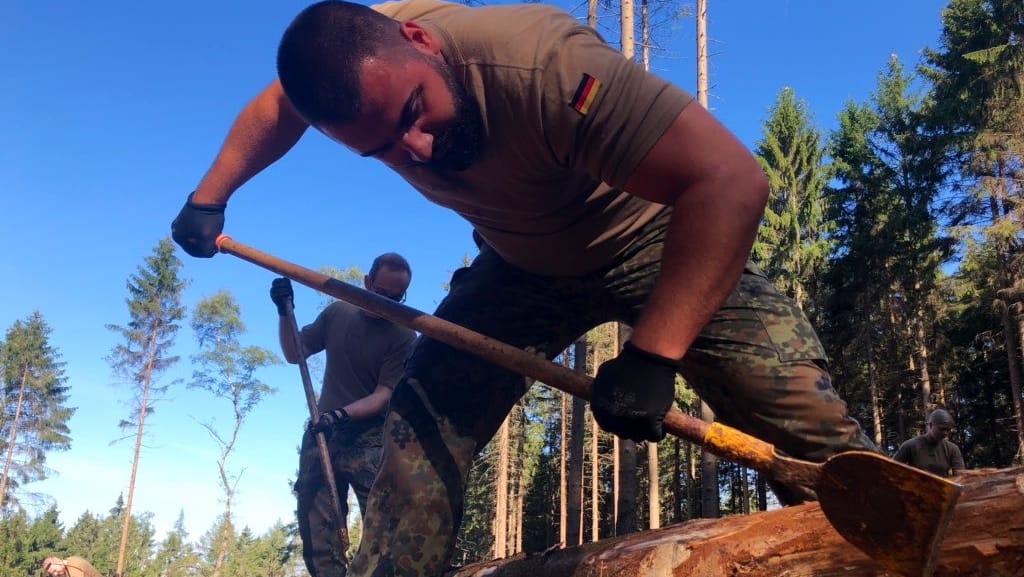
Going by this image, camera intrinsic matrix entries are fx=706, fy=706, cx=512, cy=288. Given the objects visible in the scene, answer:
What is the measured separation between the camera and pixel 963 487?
1.57 metres

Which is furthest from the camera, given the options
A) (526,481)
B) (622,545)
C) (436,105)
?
(526,481)

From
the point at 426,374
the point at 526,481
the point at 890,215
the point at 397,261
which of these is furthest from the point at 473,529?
the point at 426,374

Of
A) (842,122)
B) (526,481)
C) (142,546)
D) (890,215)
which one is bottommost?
(142,546)

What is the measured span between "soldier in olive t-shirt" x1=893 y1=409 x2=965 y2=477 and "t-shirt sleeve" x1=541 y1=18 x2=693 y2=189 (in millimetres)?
8755

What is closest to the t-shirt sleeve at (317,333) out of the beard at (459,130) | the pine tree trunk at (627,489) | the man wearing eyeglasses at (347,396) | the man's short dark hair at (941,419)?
the man wearing eyeglasses at (347,396)

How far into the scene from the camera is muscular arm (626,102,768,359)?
1612 millimetres

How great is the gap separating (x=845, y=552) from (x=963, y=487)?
11.6 inches

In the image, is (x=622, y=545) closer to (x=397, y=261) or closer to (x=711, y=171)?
(x=711, y=171)

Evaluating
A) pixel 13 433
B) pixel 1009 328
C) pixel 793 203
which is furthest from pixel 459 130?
pixel 13 433

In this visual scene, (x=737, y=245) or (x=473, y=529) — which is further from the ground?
(x=737, y=245)

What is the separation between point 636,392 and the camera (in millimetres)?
1713

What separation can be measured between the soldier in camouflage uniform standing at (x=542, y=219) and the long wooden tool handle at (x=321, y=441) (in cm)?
225

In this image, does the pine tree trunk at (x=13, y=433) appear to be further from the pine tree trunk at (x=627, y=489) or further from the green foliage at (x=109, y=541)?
the pine tree trunk at (x=627, y=489)

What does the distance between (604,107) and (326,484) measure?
14.1ft
